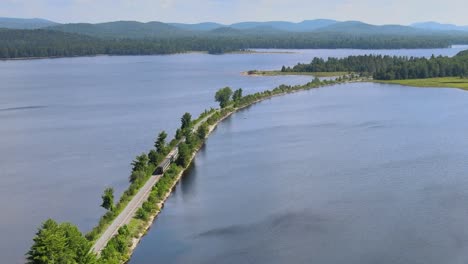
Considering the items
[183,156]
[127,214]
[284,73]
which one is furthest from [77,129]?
[284,73]

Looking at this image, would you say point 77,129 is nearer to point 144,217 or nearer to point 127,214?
point 127,214

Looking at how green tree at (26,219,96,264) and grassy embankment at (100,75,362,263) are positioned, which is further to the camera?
grassy embankment at (100,75,362,263)

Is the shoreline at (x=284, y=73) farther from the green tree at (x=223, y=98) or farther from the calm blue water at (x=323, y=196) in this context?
the calm blue water at (x=323, y=196)

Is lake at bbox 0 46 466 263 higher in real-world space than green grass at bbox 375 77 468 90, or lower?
lower

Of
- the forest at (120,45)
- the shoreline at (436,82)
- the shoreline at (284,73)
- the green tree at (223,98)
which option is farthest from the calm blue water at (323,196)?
the forest at (120,45)

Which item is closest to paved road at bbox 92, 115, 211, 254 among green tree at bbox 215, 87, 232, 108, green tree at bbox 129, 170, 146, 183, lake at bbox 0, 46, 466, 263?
green tree at bbox 129, 170, 146, 183

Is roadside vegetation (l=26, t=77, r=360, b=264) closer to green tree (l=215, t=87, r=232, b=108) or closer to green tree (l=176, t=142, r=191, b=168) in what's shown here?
green tree (l=176, t=142, r=191, b=168)
